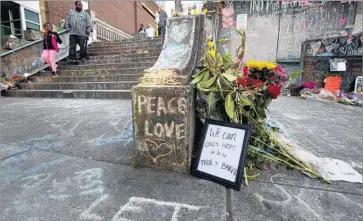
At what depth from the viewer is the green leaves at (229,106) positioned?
150 centimetres

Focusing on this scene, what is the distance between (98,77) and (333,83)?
8.09 m

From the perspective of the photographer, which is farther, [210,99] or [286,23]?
[286,23]

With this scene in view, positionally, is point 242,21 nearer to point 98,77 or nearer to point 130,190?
point 98,77

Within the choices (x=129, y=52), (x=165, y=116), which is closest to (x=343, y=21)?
(x=129, y=52)

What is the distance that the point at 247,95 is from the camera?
1.63 meters

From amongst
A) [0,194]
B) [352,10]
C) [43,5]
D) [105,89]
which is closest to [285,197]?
[0,194]

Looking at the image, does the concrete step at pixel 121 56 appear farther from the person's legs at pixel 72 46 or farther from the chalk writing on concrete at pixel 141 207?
the chalk writing on concrete at pixel 141 207

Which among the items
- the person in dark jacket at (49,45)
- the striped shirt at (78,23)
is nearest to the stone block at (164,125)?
the person in dark jacket at (49,45)

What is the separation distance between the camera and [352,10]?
8.48 metres

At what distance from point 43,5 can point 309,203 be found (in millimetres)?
13194

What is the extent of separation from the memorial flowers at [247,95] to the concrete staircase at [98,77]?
12.7 feet

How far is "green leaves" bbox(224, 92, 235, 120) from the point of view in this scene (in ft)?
4.92

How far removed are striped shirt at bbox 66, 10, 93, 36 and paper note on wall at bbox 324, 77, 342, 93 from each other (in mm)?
8612

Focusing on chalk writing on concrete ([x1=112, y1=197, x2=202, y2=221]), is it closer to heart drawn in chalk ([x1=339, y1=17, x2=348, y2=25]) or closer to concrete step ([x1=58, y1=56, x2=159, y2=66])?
concrete step ([x1=58, y1=56, x2=159, y2=66])
